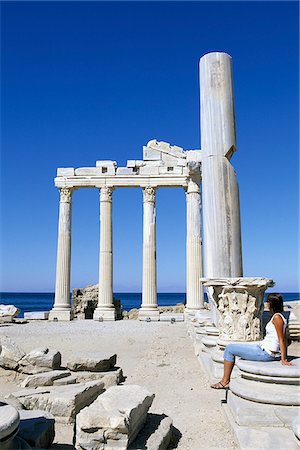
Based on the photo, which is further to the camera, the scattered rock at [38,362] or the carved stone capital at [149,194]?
the carved stone capital at [149,194]

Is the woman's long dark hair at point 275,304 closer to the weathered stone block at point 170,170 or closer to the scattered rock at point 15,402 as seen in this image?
the scattered rock at point 15,402

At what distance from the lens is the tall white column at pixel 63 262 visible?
30861 mm

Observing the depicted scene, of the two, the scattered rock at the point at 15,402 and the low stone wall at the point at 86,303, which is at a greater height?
the low stone wall at the point at 86,303

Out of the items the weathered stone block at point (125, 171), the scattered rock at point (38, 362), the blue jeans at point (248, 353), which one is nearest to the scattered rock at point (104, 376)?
the scattered rock at point (38, 362)

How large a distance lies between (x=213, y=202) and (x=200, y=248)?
17.8 m

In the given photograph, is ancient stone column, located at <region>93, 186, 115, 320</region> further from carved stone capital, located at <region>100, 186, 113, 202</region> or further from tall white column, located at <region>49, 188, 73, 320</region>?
tall white column, located at <region>49, 188, 73, 320</region>

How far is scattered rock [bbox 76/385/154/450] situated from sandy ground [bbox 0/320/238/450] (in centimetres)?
88

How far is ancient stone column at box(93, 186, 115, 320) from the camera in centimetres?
3055

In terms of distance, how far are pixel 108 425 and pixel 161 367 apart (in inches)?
303

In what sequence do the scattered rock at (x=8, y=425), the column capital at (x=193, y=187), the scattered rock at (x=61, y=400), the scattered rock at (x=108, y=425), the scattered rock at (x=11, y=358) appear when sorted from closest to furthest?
the scattered rock at (x=8, y=425) < the scattered rock at (x=108, y=425) < the scattered rock at (x=61, y=400) < the scattered rock at (x=11, y=358) < the column capital at (x=193, y=187)

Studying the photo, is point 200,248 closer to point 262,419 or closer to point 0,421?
point 262,419

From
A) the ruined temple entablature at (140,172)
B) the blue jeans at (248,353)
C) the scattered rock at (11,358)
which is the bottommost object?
the scattered rock at (11,358)

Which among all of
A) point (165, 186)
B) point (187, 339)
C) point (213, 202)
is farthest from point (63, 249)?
point (213, 202)

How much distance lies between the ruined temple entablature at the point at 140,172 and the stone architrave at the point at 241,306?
70.4ft
